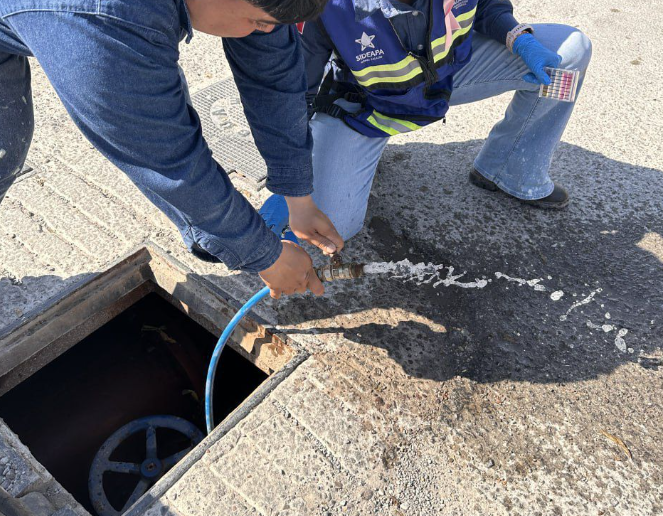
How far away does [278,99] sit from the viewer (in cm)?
153

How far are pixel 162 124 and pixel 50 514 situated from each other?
1111mm

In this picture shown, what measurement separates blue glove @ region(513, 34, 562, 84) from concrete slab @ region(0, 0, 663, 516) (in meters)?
0.59

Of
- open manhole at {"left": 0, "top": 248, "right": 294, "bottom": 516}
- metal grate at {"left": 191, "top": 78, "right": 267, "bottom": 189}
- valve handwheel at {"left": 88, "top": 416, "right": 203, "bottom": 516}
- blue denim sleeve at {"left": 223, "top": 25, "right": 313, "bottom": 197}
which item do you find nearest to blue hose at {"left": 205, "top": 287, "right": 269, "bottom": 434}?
open manhole at {"left": 0, "top": 248, "right": 294, "bottom": 516}

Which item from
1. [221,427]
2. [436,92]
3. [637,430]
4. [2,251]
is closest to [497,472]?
[637,430]

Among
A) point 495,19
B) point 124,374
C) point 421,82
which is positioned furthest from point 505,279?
point 124,374

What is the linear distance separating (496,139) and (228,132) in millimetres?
1350

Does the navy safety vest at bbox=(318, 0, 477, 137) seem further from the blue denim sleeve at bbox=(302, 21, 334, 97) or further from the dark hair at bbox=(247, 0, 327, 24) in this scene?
the dark hair at bbox=(247, 0, 327, 24)

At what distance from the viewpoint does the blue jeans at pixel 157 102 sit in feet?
3.09

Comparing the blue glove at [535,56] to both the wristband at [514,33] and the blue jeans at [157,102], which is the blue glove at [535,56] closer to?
the wristband at [514,33]

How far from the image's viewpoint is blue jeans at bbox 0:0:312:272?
3.09 ft

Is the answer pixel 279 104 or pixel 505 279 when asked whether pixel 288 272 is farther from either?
pixel 505 279

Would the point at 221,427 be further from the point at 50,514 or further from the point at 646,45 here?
the point at 646,45

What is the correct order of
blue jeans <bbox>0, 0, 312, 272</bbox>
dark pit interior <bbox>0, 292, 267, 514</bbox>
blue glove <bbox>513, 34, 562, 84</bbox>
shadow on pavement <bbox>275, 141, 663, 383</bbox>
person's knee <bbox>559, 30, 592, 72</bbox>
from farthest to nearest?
dark pit interior <bbox>0, 292, 267, 514</bbox>
person's knee <bbox>559, 30, 592, 72</bbox>
blue glove <bbox>513, 34, 562, 84</bbox>
shadow on pavement <bbox>275, 141, 663, 383</bbox>
blue jeans <bbox>0, 0, 312, 272</bbox>

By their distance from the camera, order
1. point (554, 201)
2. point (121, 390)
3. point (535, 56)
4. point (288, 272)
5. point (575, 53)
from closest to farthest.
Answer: point (288, 272) → point (535, 56) → point (575, 53) → point (554, 201) → point (121, 390)
